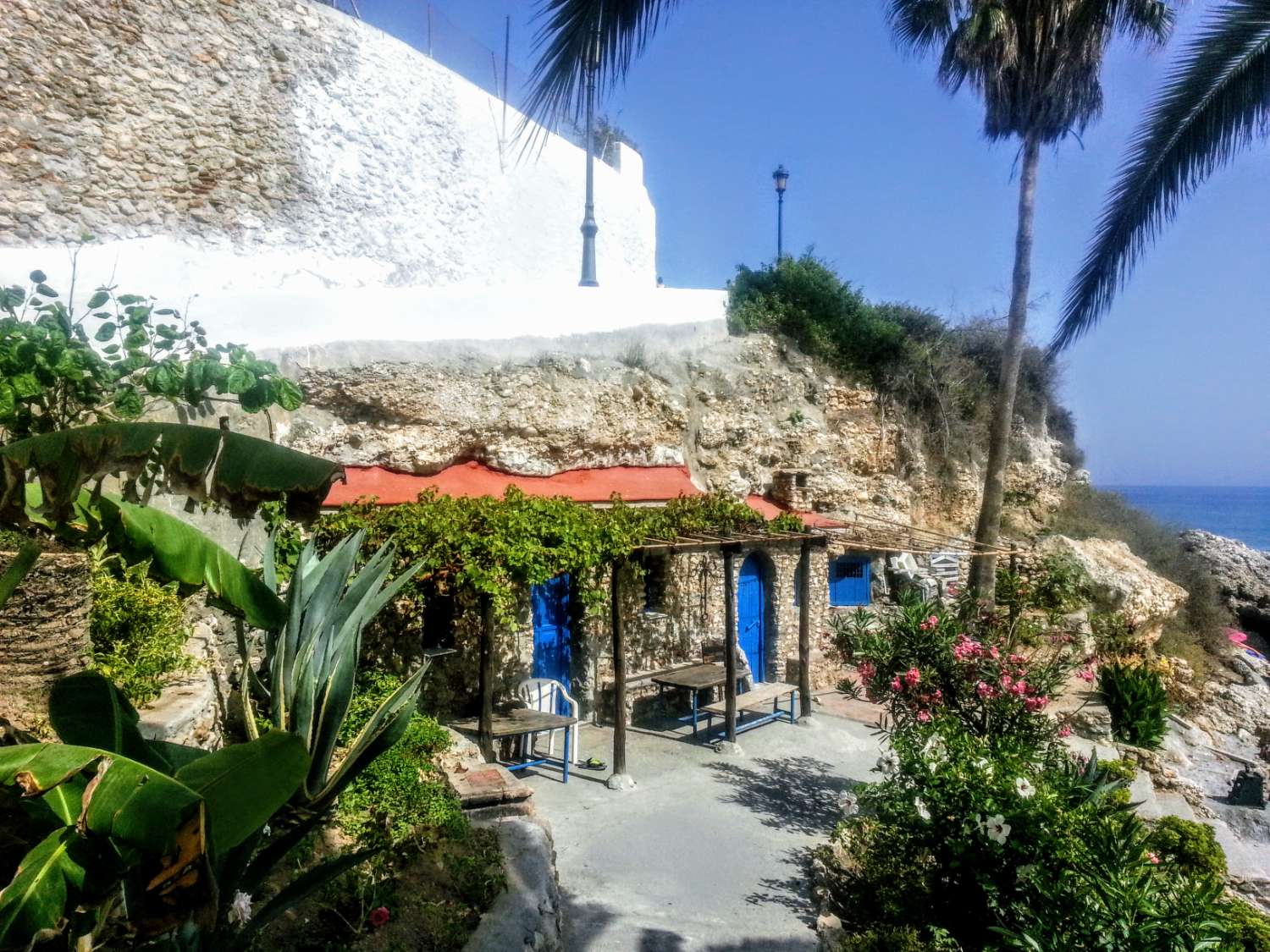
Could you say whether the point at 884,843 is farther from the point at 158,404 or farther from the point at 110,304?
the point at 110,304

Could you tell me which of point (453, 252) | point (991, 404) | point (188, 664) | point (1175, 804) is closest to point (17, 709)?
point (188, 664)

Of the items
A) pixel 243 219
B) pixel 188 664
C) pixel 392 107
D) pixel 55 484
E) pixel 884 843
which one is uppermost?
pixel 392 107

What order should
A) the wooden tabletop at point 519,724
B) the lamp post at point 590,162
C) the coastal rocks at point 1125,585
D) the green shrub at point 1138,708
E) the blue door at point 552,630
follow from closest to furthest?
the lamp post at point 590,162 → the wooden tabletop at point 519,724 → the blue door at point 552,630 → the green shrub at point 1138,708 → the coastal rocks at point 1125,585

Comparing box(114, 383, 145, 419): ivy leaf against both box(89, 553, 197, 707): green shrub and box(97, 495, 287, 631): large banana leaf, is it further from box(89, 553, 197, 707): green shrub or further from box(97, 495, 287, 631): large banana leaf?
box(97, 495, 287, 631): large banana leaf

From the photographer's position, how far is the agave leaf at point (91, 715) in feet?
8.48

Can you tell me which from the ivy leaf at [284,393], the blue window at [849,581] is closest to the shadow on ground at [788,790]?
the ivy leaf at [284,393]

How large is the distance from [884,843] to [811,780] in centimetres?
307

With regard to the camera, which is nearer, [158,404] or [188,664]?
[188,664]

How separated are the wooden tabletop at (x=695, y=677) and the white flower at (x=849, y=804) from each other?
7.86 ft

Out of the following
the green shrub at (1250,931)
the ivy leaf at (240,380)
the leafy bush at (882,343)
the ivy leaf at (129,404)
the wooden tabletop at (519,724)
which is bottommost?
the green shrub at (1250,931)

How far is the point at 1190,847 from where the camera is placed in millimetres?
6695

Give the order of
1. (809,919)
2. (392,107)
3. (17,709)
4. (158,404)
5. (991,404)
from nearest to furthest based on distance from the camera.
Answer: (17,709) → (809,919) → (158,404) → (392,107) → (991,404)

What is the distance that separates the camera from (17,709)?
4695 mm

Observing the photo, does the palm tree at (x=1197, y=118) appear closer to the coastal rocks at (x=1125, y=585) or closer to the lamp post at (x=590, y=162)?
the lamp post at (x=590, y=162)
